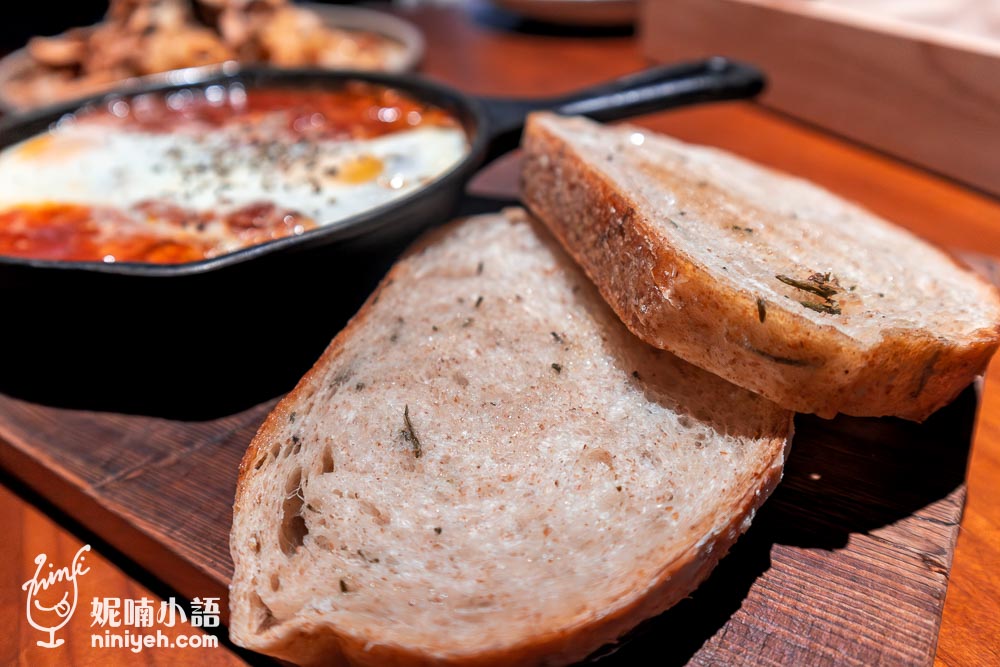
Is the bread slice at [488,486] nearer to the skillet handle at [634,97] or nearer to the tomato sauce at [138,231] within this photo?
the tomato sauce at [138,231]

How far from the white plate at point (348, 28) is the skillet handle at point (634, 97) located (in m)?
1.14

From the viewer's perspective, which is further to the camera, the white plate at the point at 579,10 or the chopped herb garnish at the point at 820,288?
the white plate at the point at 579,10

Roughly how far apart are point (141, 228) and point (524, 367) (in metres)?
1.07

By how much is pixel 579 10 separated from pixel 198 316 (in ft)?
10.2

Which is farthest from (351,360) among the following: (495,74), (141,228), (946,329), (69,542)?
(495,74)

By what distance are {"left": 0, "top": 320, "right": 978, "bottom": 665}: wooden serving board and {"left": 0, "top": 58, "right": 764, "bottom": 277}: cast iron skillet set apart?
14.4 inches

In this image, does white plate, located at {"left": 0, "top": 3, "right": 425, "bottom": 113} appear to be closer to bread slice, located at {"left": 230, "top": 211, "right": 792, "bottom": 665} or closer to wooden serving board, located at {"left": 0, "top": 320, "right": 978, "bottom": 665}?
wooden serving board, located at {"left": 0, "top": 320, "right": 978, "bottom": 665}

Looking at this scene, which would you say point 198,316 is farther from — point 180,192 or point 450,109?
point 450,109

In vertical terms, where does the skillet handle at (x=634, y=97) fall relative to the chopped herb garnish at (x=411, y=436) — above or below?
above

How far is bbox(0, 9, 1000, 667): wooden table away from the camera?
1.19 m

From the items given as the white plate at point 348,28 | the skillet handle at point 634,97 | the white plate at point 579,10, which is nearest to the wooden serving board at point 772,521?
the skillet handle at point 634,97

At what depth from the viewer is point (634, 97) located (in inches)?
82.0

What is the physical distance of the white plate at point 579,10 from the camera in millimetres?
3803

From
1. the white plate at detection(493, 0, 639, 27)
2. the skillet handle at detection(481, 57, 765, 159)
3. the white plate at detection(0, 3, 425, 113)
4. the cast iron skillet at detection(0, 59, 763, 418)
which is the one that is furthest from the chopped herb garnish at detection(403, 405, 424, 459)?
the white plate at detection(493, 0, 639, 27)
